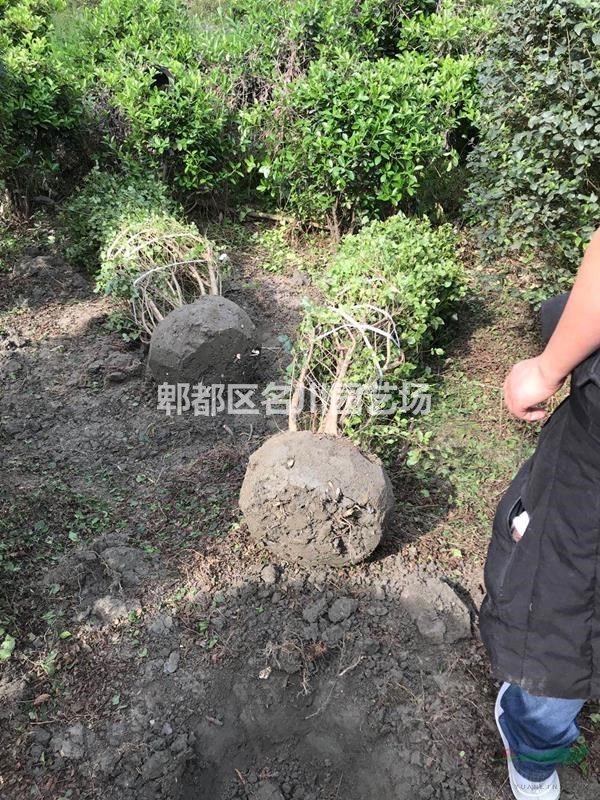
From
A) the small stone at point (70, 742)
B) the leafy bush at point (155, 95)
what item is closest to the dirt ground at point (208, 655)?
the small stone at point (70, 742)

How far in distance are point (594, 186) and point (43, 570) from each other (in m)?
3.45

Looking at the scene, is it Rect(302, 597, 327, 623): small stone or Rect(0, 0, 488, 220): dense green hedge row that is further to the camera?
Rect(0, 0, 488, 220): dense green hedge row

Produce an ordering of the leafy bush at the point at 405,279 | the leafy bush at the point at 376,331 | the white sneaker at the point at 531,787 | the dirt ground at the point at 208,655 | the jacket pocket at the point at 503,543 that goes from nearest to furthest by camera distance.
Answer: the jacket pocket at the point at 503,543 < the white sneaker at the point at 531,787 < the dirt ground at the point at 208,655 < the leafy bush at the point at 376,331 < the leafy bush at the point at 405,279

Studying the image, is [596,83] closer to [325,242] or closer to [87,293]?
[325,242]

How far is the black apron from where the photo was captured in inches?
57.7

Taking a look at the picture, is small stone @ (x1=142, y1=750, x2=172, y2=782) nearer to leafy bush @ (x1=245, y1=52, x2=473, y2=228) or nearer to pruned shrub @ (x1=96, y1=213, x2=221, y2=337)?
pruned shrub @ (x1=96, y1=213, x2=221, y2=337)

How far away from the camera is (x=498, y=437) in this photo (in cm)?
362

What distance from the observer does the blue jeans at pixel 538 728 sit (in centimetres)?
172

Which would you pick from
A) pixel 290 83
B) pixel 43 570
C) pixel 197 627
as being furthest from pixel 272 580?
pixel 290 83

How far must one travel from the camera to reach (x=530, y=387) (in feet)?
4.85

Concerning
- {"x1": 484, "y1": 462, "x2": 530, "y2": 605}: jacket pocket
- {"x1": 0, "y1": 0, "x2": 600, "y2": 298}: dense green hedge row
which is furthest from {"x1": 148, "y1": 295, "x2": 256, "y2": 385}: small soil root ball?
{"x1": 484, "y1": 462, "x2": 530, "y2": 605}: jacket pocket

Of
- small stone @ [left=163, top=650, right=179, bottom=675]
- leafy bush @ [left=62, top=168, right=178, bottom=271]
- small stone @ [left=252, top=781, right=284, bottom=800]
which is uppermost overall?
leafy bush @ [left=62, top=168, right=178, bottom=271]

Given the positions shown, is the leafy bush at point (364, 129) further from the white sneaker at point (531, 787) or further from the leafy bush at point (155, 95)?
the white sneaker at point (531, 787)

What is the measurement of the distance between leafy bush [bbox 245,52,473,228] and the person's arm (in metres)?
3.57
